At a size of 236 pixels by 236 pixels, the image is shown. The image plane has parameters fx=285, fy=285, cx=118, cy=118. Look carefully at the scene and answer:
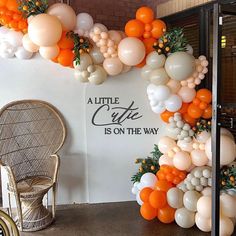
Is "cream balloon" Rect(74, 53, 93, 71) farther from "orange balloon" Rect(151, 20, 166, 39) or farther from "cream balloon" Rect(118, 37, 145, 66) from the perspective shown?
"orange balloon" Rect(151, 20, 166, 39)

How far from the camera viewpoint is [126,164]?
10.4 feet

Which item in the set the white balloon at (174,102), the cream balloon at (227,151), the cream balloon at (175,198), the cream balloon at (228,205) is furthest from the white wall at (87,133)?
the cream balloon at (228,205)

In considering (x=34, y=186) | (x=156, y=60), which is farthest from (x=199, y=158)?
(x=34, y=186)

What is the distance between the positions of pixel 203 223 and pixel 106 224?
0.89 m

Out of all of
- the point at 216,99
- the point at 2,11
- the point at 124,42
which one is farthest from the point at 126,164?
the point at 2,11

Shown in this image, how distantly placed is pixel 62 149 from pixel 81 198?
1.90ft

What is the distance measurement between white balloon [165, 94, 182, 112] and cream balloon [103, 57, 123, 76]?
56 cm

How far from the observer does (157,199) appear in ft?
8.45

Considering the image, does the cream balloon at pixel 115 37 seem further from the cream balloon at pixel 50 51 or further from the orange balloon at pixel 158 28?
the cream balloon at pixel 50 51

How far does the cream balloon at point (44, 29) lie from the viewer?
2324mm

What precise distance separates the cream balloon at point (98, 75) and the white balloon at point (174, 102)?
65 centimetres

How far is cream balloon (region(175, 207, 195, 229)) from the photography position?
2502 mm

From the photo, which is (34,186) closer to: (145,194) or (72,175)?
(72,175)

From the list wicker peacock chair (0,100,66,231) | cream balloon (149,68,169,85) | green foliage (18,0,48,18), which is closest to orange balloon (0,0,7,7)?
green foliage (18,0,48,18)
